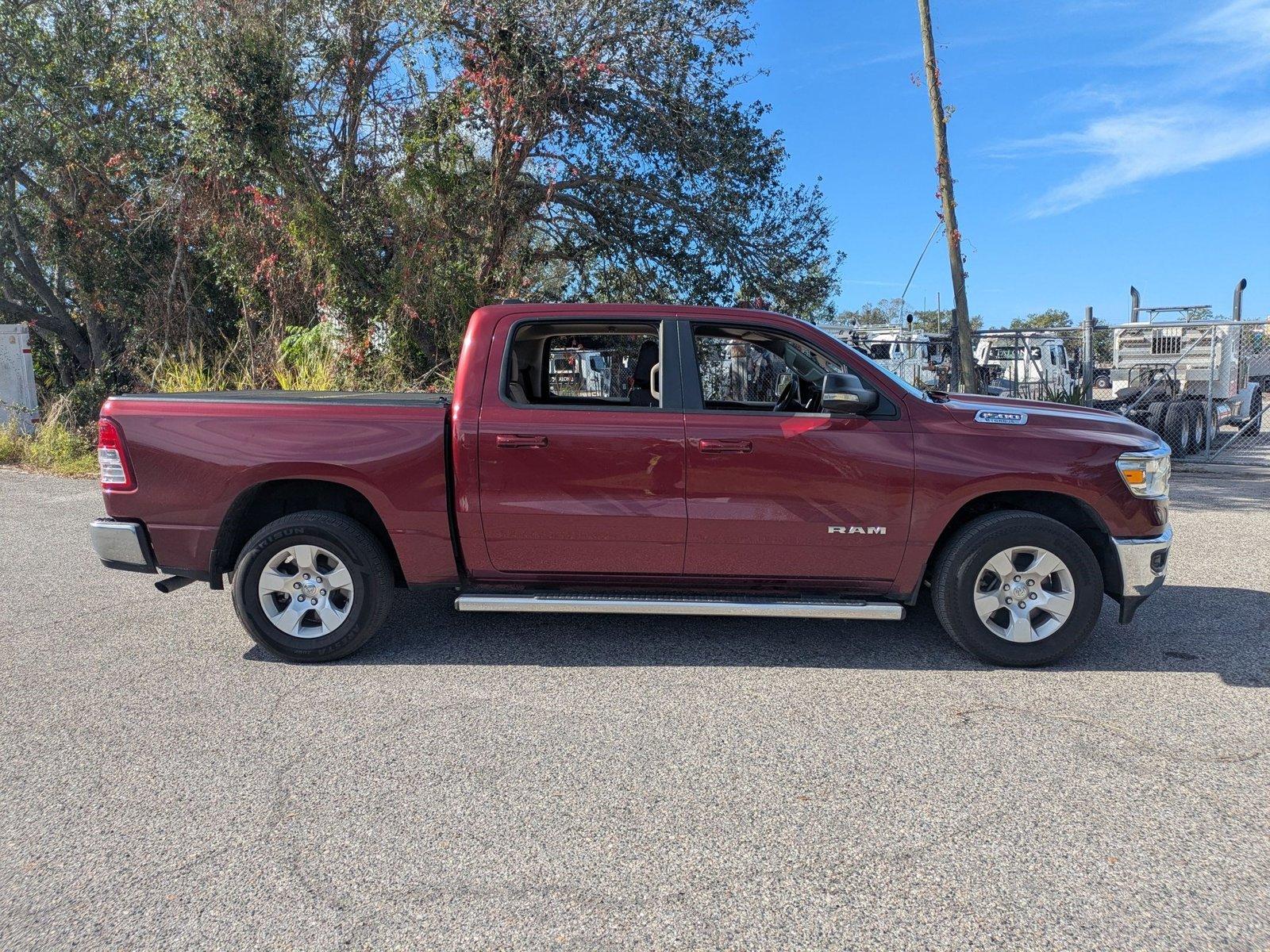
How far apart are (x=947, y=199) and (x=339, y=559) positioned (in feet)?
34.3

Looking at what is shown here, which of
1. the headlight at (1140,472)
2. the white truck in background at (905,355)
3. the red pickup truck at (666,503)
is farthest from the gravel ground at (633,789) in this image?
the white truck in background at (905,355)

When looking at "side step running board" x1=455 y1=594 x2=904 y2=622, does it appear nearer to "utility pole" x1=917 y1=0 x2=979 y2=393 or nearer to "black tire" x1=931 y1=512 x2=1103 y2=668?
"black tire" x1=931 y1=512 x2=1103 y2=668

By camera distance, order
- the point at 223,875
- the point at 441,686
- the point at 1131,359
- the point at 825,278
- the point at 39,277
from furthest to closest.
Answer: the point at 39,277
the point at 1131,359
the point at 825,278
the point at 441,686
the point at 223,875

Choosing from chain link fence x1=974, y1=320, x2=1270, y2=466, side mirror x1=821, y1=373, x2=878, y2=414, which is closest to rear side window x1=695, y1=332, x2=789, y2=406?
side mirror x1=821, y1=373, x2=878, y2=414

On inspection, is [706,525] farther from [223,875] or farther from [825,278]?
[825,278]

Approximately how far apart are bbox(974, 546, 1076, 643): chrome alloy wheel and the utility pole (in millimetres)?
8261

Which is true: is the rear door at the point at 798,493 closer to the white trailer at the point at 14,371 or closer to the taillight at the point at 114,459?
the taillight at the point at 114,459

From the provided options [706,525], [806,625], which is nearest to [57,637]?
[706,525]

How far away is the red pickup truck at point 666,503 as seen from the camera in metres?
4.60

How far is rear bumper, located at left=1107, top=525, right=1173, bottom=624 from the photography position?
15.0 feet

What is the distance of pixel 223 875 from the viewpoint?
2.83m

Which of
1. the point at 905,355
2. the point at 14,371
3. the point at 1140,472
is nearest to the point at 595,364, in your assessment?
the point at 1140,472

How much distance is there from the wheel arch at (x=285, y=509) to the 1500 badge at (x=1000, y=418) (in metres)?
3.20

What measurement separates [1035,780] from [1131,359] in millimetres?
13956
